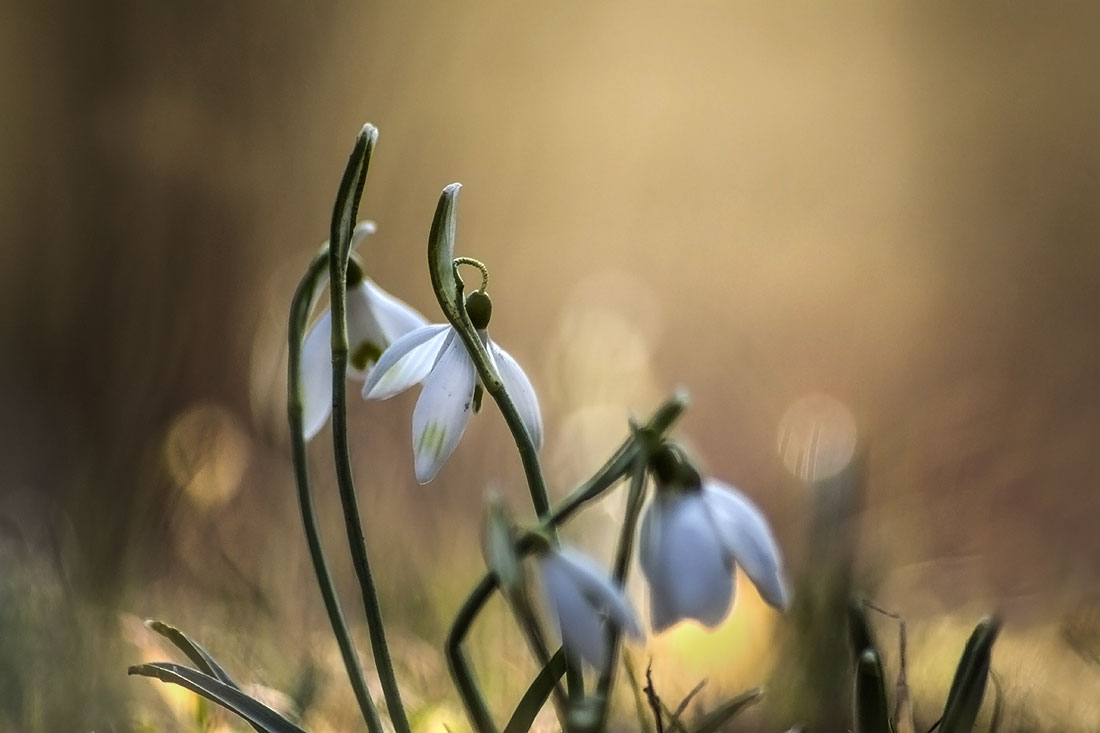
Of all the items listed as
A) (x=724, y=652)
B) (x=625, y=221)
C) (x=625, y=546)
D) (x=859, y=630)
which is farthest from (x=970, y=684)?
(x=625, y=221)

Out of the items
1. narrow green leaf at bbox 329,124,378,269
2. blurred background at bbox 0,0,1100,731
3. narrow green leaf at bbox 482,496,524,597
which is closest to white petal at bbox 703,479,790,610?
narrow green leaf at bbox 482,496,524,597

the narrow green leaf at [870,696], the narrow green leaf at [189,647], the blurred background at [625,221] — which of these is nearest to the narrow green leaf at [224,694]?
the narrow green leaf at [189,647]

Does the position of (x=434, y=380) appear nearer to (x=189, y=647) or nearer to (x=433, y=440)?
(x=433, y=440)

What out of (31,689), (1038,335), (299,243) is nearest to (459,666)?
(31,689)

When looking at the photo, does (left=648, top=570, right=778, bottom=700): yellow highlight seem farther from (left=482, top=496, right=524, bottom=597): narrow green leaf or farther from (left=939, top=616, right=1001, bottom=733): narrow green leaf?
(left=482, top=496, right=524, bottom=597): narrow green leaf

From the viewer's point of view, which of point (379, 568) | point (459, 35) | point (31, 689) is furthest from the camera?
point (459, 35)

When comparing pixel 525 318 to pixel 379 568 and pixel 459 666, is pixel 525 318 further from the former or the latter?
pixel 459 666
